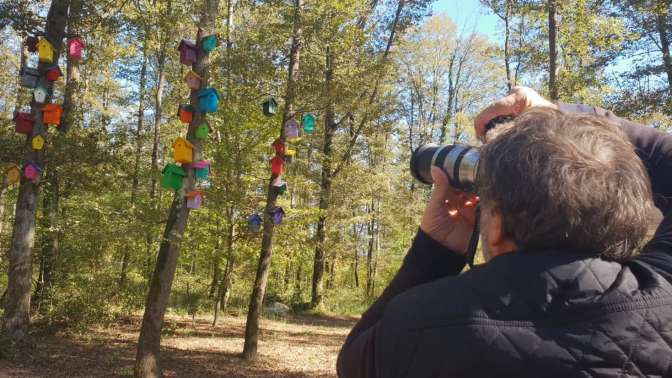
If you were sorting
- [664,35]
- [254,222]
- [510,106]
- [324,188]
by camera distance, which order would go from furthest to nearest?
[324,188], [664,35], [254,222], [510,106]

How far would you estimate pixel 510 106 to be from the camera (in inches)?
46.6

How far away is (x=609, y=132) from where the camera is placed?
84 cm

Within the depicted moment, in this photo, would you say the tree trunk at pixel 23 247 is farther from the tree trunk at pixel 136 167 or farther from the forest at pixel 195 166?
the tree trunk at pixel 136 167

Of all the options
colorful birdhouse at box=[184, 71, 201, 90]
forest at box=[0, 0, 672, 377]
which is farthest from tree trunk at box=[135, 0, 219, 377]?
colorful birdhouse at box=[184, 71, 201, 90]

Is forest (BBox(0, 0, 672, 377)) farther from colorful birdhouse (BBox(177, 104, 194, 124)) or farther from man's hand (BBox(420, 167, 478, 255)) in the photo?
man's hand (BBox(420, 167, 478, 255))

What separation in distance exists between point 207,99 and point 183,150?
68cm

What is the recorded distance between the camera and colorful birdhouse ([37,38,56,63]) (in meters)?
6.79

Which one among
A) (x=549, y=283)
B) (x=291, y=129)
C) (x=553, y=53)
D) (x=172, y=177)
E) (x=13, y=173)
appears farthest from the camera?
(x=553, y=53)

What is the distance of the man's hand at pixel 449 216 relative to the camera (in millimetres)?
992

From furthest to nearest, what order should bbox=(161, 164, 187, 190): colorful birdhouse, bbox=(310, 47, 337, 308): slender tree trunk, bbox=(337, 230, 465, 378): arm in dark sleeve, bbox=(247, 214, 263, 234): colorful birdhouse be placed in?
bbox=(310, 47, 337, 308): slender tree trunk < bbox=(247, 214, 263, 234): colorful birdhouse < bbox=(161, 164, 187, 190): colorful birdhouse < bbox=(337, 230, 465, 378): arm in dark sleeve

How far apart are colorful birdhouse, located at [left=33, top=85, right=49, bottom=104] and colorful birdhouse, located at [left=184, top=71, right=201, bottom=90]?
232cm

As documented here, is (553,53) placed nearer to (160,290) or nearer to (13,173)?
(160,290)

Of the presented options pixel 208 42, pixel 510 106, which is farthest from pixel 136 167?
pixel 510 106

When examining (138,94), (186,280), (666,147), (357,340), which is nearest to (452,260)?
(357,340)
